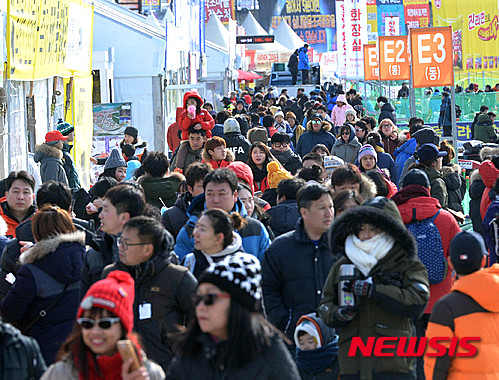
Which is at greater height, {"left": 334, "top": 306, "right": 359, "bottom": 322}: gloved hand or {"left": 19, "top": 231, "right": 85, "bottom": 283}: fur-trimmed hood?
{"left": 19, "top": 231, "right": 85, "bottom": 283}: fur-trimmed hood

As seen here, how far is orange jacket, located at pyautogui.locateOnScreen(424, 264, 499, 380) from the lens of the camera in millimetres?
3746

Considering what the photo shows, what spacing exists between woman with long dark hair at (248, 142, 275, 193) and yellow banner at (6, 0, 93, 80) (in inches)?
109

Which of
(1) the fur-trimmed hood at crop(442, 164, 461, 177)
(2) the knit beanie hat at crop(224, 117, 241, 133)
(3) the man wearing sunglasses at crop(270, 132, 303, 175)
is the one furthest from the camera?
(2) the knit beanie hat at crop(224, 117, 241, 133)

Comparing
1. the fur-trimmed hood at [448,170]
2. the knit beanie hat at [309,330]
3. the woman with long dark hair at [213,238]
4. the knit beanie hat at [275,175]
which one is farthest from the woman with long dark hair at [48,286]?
the fur-trimmed hood at [448,170]

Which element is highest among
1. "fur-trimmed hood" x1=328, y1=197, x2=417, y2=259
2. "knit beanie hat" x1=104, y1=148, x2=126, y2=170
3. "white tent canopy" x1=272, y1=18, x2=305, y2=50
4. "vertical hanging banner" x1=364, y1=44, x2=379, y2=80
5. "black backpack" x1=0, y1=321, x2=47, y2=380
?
"white tent canopy" x1=272, y1=18, x2=305, y2=50

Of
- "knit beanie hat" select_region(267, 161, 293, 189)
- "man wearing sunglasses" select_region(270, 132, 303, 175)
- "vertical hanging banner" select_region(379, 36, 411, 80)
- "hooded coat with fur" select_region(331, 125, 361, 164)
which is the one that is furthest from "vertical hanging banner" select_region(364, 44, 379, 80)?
"knit beanie hat" select_region(267, 161, 293, 189)

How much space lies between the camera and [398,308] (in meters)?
3.89

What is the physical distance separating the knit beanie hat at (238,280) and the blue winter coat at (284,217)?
274 centimetres

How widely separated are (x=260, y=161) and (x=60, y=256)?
13.9 feet

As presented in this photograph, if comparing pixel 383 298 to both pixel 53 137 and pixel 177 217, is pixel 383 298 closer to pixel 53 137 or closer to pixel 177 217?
pixel 177 217

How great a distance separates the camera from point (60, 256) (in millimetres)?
4754

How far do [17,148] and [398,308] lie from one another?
737 cm

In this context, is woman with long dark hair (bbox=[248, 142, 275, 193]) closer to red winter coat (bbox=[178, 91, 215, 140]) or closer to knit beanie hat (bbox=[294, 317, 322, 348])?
red winter coat (bbox=[178, 91, 215, 140])

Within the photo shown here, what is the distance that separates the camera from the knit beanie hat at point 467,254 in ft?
12.6
